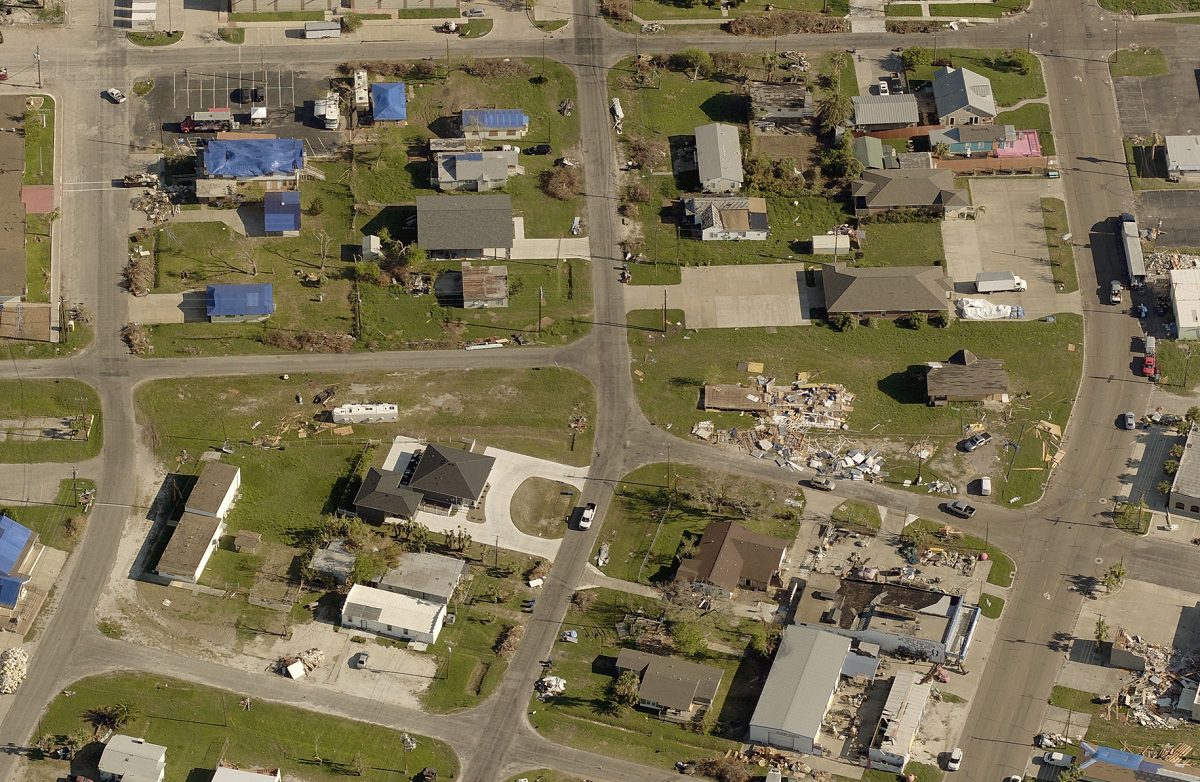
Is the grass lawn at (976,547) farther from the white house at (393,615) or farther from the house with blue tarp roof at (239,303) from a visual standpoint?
the house with blue tarp roof at (239,303)

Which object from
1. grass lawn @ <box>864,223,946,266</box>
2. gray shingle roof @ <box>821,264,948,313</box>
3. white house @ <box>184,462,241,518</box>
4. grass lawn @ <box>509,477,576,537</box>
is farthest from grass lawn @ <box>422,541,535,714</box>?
grass lawn @ <box>864,223,946,266</box>

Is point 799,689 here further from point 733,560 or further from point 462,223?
point 462,223

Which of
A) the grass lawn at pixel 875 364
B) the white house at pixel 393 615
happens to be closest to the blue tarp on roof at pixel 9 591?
the white house at pixel 393 615

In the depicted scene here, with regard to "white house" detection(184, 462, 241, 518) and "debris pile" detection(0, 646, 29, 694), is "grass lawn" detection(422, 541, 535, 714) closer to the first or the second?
"white house" detection(184, 462, 241, 518)

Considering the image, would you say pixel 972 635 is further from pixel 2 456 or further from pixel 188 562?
pixel 2 456

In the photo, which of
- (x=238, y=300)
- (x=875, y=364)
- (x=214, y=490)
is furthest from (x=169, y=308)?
(x=875, y=364)

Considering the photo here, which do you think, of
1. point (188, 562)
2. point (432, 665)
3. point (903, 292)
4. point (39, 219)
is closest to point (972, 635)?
point (903, 292)
